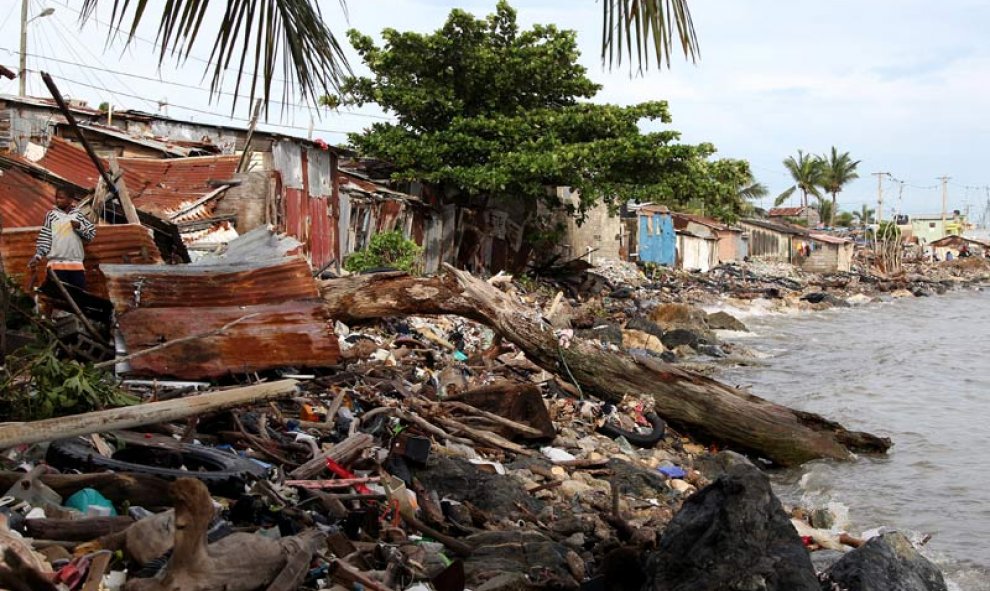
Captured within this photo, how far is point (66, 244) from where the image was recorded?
7.37m

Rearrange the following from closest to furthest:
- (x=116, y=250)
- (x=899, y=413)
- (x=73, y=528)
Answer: (x=73, y=528) < (x=116, y=250) < (x=899, y=413)

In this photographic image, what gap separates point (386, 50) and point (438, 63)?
1.28 meters

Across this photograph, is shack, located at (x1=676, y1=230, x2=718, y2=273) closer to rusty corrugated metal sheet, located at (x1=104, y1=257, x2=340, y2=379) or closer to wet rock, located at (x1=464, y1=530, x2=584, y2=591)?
rusty corrugated metal sheet, located at (x1=104, y1=257, x2=340, y2=379)

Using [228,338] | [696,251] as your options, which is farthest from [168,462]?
[696,251]

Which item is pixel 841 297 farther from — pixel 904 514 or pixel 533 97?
pixel 904 514

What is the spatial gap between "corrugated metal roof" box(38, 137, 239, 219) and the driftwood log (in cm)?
939

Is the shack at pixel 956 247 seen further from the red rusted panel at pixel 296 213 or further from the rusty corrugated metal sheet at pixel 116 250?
the rusty corrugated metal sheet at pixel 116 250

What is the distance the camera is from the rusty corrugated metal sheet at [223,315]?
655 centimetres

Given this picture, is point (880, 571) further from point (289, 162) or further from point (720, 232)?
point (720, 232)

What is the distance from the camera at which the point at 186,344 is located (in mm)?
6504

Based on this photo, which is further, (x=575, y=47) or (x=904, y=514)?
(x=575, y=47)

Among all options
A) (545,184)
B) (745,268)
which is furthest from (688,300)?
(745,268)

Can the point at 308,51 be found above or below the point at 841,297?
above

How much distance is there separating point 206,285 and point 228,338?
52 centimetres
